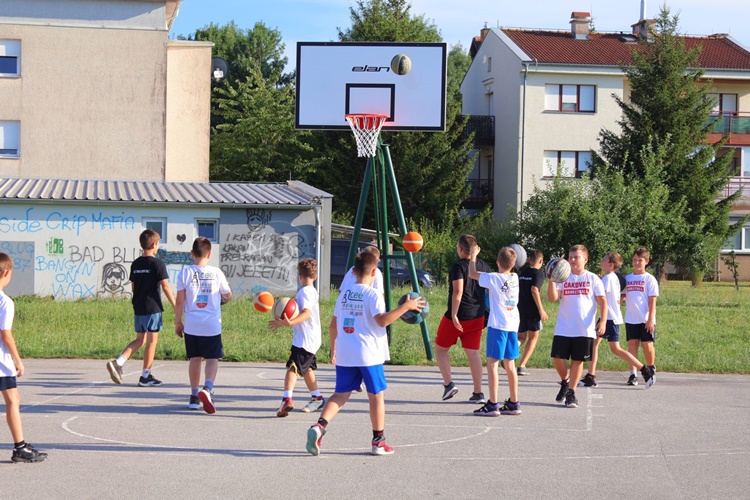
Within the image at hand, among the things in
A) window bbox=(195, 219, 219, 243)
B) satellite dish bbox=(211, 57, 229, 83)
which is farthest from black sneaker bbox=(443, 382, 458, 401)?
satellite dish bbox=(211, 57, 229, 83)

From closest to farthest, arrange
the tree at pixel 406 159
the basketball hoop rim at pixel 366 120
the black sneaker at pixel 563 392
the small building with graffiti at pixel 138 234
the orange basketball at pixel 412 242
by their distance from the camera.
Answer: the black sneaker at pixel 563 392, the orange basketball at pixel 412 242, the basketball hoop rim at pixel 366 120, the small building with graffiti at pixel 138 234, the tree at pixel 406 159

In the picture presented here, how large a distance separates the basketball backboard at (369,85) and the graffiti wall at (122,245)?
31.9ft

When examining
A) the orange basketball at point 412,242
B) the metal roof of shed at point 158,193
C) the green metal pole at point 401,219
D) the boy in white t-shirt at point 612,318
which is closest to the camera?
the boy in white t-shirt at point 612,318

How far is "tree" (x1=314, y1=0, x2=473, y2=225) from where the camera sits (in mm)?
39438

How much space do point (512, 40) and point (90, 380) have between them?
36.3 meters

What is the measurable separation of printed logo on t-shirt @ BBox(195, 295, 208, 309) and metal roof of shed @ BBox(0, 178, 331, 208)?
14529mm

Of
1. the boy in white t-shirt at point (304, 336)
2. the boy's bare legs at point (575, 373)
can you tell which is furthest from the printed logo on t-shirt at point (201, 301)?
the boy's bare legs at point (575, 373)

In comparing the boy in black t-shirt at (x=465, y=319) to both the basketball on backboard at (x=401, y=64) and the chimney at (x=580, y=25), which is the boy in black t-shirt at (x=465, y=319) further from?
the chimney at (x=580, y=25)

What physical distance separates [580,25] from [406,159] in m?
14.1

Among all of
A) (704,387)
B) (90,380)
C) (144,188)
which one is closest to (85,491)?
(90,380)

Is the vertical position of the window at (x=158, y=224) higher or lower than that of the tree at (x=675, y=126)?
lower

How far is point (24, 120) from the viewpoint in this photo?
1234 inches

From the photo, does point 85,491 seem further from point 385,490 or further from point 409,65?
point 409,65

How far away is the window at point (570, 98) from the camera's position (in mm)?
43031
